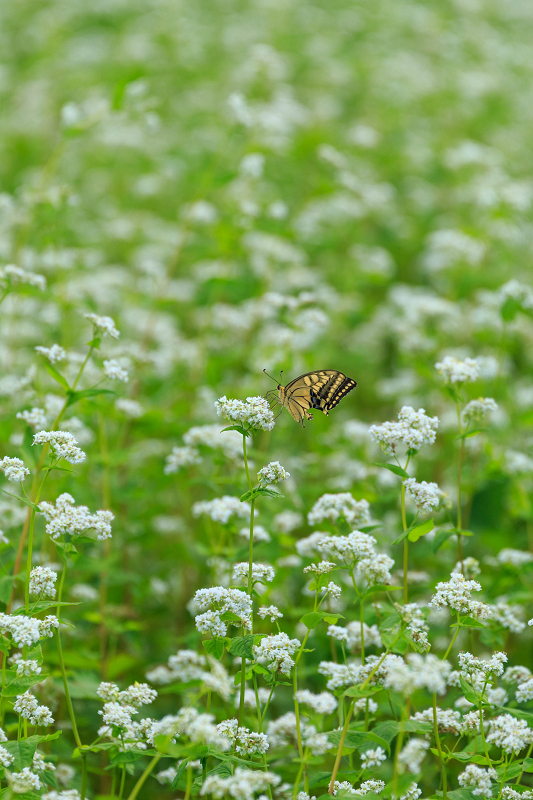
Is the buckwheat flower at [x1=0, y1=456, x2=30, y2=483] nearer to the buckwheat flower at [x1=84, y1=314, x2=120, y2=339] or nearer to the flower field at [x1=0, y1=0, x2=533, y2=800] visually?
the flower field at [x1=0, y1=0, x2=533, y2=800]

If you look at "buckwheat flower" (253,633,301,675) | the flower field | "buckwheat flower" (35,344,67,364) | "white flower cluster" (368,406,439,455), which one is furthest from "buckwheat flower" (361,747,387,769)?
"buckwheat flower" (35,344,67,364)

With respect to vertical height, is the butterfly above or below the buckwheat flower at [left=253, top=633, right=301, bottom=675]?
above

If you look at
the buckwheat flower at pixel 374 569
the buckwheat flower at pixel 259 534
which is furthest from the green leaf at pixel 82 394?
the buckwheat flower at pixel 374 569

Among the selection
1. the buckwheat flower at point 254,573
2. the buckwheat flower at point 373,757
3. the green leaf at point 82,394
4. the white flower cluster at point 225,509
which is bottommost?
the buckwheat flower at point 373,757

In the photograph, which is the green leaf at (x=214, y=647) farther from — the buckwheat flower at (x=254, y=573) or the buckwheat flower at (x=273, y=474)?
the buckwheat flower at (x=273, y=474)

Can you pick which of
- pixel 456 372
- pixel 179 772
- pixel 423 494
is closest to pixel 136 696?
pixel 179 772

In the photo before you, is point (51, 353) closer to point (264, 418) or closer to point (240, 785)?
point (264, 418)
